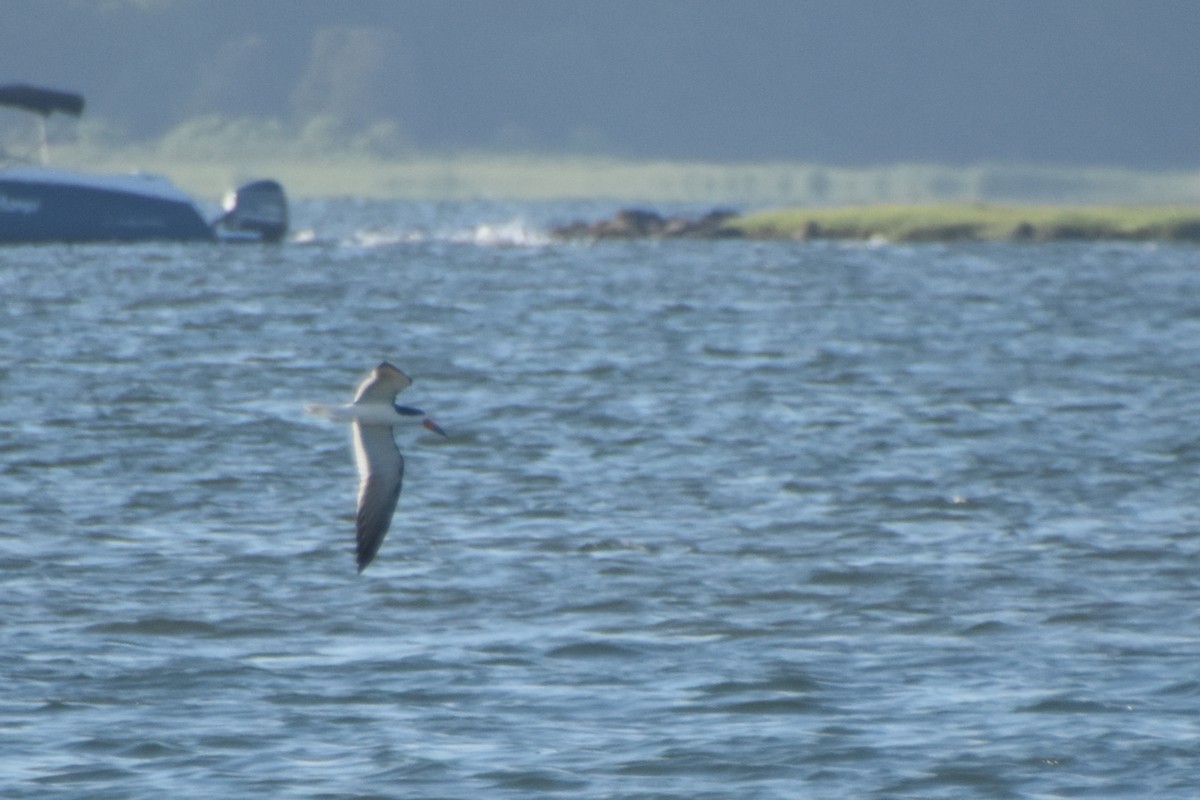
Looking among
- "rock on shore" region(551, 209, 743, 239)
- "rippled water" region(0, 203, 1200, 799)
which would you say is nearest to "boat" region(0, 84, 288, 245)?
"rippled water" region(0, 203, 1200, 799)

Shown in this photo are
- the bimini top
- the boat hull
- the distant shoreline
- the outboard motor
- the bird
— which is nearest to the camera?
the bird

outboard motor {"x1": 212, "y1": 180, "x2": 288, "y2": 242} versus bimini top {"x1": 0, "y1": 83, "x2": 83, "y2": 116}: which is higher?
bimini top {"x1": 0, "y1": 83, "x2": 83, "y2": 116}

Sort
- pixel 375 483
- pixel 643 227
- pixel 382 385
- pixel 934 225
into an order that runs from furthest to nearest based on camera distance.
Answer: pixel 643 227 → pixel 934 225 → pixel 382 385 → pixel 375 483

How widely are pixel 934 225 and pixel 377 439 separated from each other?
6809 cm

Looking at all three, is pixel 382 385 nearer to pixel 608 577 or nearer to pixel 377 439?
pixel 377 439

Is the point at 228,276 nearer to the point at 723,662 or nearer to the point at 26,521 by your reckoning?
the point at 26,521

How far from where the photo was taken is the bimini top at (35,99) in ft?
185

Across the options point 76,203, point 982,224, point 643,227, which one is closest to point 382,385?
point 76,203

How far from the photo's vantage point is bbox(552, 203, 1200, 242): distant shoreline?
79750mm

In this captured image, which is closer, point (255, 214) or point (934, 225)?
point (255, 214)

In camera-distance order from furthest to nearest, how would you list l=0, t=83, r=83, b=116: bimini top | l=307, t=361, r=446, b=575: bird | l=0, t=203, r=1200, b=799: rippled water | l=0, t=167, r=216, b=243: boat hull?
l=0, t=83, r=83, b=116: bimini top, l=0, t=167, r=216, b=243: boat hull, l=307, t=361, r=446, b=575: bird, l=0, t=203, r=1200, b=799: rippled water

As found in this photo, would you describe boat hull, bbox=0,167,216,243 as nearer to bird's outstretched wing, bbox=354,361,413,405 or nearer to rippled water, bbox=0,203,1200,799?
rippled water, bbox=0,203,1200,799

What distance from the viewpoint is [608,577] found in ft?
53.3

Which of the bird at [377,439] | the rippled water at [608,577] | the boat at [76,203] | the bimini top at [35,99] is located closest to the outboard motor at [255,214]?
the boat at [76,203]
